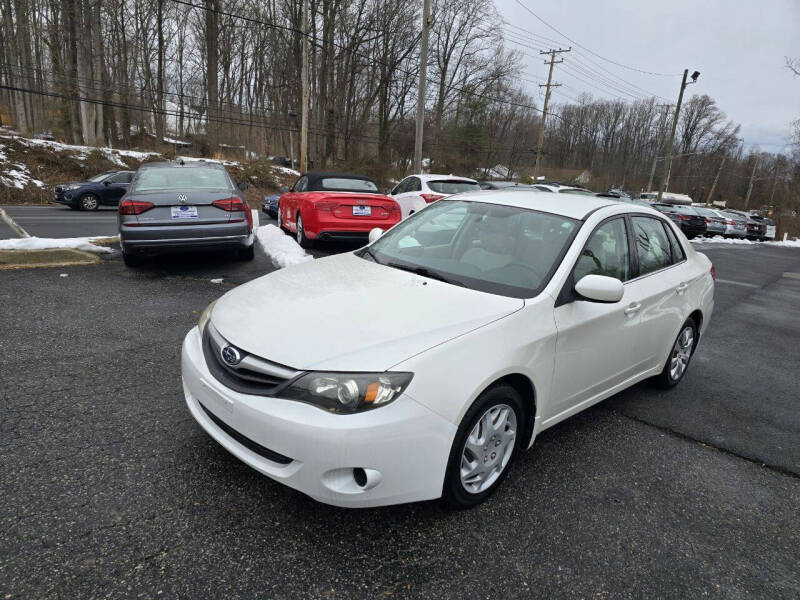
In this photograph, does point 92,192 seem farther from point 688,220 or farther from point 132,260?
point 688,220

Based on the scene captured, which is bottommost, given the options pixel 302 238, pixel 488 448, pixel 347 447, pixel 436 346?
pixel 302 238

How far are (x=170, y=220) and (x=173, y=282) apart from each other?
32.9 inches

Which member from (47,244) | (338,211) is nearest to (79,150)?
(47,244)

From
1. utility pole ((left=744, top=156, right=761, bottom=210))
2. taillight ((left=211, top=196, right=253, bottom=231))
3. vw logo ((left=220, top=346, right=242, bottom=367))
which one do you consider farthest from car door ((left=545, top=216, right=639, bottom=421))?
utility pole ((left=744, top=156, right=761, bottom=210))

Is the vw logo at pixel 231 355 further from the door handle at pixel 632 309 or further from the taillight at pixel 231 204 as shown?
the taillight at pixel 231 204

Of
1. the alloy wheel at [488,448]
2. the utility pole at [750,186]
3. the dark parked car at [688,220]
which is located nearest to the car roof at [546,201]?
the alloy wheel at [488,448]

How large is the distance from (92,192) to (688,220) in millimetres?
23963

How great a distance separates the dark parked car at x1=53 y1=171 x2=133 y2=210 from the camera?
55.2ft

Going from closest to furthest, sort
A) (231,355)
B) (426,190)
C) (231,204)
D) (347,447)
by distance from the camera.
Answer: (347,447), (231,355), (231,204), (426,190)

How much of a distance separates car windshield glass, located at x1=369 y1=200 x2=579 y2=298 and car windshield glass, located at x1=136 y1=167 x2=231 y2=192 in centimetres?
435

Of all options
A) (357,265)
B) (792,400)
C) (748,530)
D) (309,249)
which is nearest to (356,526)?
(357,265)

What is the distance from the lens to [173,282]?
657cm

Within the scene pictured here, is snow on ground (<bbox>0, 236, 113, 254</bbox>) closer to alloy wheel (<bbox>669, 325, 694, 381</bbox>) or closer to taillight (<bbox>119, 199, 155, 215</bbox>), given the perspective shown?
taillight (<bbox>119, 199, 155, 215</bbox>)

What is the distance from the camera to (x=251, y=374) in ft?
7.46
